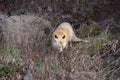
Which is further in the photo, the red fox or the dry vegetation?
the red fox

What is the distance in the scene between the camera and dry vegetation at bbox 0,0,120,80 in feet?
32.7

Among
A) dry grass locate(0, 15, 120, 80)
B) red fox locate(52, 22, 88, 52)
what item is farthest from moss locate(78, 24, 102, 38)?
red fox locate(52, 22, 88, 52)

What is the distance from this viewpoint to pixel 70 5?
14859mm

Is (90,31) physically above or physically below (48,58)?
above

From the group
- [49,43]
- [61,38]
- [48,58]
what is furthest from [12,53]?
[61,38]

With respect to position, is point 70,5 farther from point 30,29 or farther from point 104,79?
point 104,79

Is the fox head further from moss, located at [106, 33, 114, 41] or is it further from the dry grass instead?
moss, located at [106, 33, 114, 41]

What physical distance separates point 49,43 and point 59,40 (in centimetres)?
31

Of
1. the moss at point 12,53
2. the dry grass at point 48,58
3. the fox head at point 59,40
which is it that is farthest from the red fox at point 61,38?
the moss at point 12,53

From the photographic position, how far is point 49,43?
1173 centimetres

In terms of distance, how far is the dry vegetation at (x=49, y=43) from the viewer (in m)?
9.95

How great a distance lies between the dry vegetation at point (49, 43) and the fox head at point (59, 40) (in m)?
0.18

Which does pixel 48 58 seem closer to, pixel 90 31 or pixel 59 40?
pixel 59 40

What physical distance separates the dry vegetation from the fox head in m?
0.18
